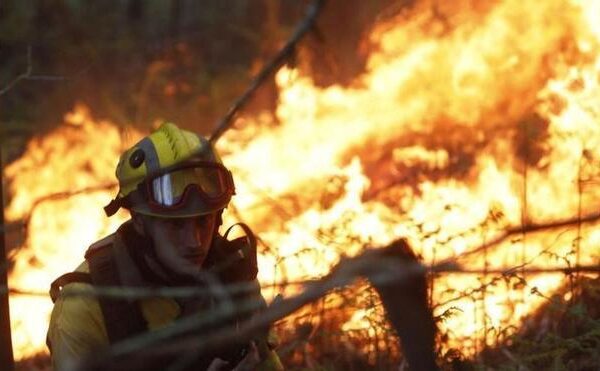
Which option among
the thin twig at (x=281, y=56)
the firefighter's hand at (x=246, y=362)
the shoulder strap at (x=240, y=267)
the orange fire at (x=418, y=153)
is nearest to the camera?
the thin twig at (x=281, y=56)

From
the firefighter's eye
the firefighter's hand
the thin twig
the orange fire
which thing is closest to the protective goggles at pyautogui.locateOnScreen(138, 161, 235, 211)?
the firefighter's eye

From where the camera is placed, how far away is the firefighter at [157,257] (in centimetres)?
438

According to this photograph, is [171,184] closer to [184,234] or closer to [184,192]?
[184,192]

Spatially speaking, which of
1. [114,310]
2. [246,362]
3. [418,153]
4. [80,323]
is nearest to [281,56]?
[114,310]

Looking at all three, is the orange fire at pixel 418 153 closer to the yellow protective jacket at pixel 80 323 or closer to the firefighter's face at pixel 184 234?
the firefighter's face at pixel 184 234

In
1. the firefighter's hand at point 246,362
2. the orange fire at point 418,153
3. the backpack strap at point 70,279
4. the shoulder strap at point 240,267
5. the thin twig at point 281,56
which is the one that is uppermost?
the orange fire at point 418,153

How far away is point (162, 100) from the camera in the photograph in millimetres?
14961

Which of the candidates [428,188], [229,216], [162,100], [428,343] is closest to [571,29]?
[428,188]

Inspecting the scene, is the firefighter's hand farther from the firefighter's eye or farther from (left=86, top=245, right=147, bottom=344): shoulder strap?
the firefighter's eye

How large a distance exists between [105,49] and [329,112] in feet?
25.5

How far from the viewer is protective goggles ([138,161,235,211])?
4.71 m

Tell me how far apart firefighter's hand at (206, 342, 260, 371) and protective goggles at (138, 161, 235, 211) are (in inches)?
25.4

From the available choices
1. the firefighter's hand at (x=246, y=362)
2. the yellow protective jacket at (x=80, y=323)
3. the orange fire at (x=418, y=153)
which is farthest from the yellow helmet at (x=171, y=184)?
the orange fire at (x=418, y=153)

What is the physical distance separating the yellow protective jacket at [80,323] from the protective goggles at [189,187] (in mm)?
350
